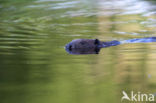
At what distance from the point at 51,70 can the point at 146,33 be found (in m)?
4.45

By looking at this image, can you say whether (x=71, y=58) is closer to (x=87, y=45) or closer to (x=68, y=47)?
(x=68, y=47)

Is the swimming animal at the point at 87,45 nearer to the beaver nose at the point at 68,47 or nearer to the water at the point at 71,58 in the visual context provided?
the beaver nose at the point at 68,47

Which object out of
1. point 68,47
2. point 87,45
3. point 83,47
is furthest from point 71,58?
point 87,45

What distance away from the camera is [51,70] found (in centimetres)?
646

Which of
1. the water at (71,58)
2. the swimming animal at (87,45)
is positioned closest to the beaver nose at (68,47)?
the swimming animal at (87,45)

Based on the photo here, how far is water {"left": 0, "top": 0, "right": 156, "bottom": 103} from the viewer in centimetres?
530

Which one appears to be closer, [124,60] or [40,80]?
[40,80]

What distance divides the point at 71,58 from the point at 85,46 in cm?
122

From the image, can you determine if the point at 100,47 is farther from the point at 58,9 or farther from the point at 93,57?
the point at 58,9

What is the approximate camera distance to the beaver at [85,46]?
8250mm

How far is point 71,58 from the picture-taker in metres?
7.38

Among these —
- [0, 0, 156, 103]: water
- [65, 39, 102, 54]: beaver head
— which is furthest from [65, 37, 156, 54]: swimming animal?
[0, 0, 156, 103]: water

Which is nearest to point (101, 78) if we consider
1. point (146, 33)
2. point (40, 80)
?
point (40, 80)

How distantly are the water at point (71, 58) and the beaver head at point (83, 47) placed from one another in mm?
205
